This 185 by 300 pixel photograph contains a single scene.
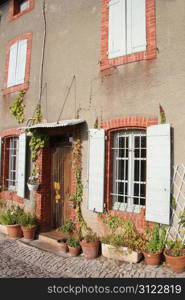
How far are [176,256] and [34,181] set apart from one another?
4170mm

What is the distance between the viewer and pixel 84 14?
6.98 metres

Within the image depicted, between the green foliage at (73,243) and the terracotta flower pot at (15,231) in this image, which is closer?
the green foliage at (73,243)

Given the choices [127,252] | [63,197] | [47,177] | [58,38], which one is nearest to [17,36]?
[58,38]

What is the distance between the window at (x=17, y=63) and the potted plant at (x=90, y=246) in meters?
5.19

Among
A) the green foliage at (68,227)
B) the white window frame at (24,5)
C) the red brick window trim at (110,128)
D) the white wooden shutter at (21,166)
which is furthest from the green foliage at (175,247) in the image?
the white window frame at (24,5)

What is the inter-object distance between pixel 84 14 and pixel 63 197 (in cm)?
472

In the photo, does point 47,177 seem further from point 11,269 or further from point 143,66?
point 143,66

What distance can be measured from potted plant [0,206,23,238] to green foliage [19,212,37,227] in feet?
0.48

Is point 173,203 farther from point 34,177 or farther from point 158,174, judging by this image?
point 34,177

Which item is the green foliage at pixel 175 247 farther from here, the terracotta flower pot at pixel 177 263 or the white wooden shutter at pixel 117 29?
the white wooden shutter at pixel 117 29

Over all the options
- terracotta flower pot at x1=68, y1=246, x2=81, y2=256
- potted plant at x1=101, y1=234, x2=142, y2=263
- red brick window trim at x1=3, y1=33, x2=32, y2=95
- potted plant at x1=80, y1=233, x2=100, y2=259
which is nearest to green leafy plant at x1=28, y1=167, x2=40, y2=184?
terracotta flower pot at x1=68, y1=246, x2=81, y2=256

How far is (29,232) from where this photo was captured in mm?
7020

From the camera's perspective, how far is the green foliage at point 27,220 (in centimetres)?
714

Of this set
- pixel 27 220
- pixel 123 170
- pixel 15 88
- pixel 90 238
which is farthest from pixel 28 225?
pixel 15 88
